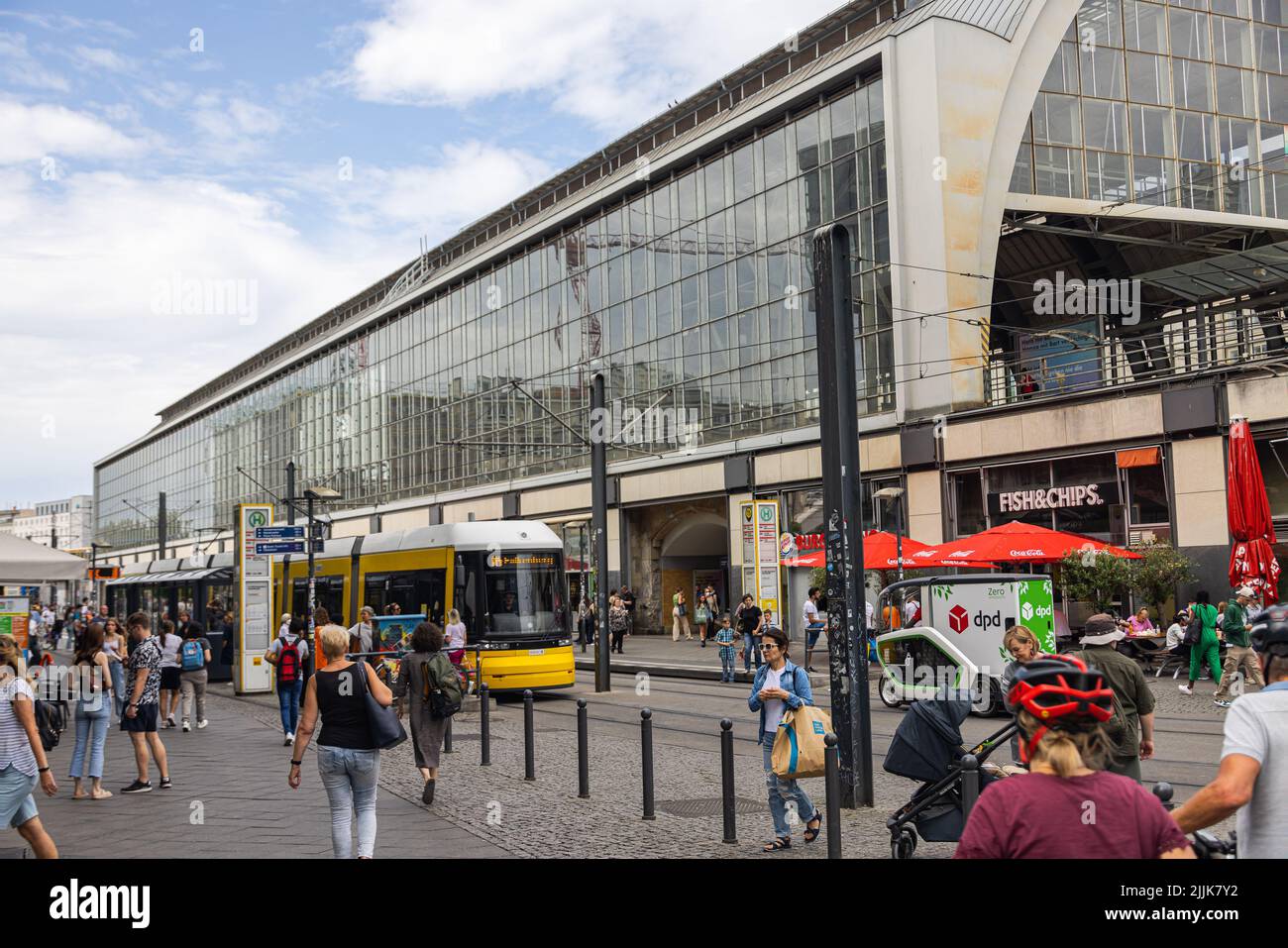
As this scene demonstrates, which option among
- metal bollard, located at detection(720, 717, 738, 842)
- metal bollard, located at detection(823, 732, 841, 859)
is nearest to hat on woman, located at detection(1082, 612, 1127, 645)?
metal bollard, located at detection(823, 732, 841, 859)

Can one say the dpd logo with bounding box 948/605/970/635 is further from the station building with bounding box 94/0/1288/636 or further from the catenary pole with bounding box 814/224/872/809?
the station building with bounding box 94/0/1288/636

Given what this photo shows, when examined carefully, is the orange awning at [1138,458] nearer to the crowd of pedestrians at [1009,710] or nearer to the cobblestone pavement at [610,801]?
the crowd of pedestrians at [1009,710]

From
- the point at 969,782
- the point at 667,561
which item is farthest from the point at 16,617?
the point at 667,561

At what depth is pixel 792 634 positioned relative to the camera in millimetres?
36906

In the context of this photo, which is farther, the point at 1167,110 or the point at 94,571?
the point at 94,571

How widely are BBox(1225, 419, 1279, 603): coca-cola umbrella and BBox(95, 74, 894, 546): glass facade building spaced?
12.6 meters

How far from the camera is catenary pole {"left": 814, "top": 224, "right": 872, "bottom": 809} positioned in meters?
10.0

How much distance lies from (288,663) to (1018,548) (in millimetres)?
14510

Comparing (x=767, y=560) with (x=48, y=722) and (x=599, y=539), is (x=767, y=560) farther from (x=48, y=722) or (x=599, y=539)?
(x=48, y=722)

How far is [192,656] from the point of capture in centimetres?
1709

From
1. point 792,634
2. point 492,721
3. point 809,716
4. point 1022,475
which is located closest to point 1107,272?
point 1022,475

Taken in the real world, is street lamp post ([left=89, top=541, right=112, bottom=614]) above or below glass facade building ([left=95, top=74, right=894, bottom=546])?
below
